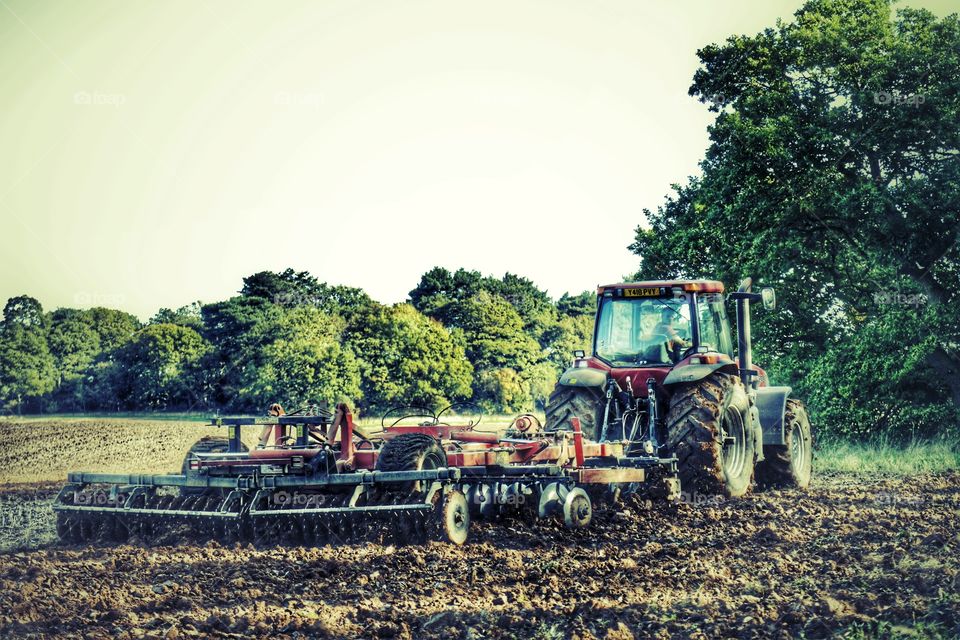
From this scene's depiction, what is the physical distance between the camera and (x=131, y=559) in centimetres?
905

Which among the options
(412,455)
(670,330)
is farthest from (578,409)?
(412,455)

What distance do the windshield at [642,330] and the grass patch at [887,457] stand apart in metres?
6.24

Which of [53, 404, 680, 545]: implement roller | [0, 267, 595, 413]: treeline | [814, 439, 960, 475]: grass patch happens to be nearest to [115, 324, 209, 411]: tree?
[0, 267, 595, 413]: treeline

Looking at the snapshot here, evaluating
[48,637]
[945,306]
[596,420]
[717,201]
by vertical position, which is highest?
[717,201]

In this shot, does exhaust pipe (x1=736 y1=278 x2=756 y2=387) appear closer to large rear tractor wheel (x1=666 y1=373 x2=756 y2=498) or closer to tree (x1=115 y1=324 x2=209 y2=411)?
large rear tractor wheel (x1=666 y1=373 x2=756 y2=498)

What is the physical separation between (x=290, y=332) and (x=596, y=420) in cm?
2843

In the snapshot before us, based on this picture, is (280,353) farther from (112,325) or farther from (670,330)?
(670,330)

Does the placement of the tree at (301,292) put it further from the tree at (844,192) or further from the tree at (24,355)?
the tree at (844,192)

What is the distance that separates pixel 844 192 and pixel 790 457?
29.0 ft

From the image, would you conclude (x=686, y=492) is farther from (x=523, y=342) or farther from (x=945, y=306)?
(x=523, y=342)

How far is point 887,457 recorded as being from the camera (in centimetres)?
1866

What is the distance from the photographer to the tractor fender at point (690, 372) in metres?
11.3

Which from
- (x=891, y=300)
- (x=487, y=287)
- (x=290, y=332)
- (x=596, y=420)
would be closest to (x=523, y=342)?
(x=487, y=287)

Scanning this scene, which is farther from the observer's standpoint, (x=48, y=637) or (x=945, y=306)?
(x=945, y=306)
